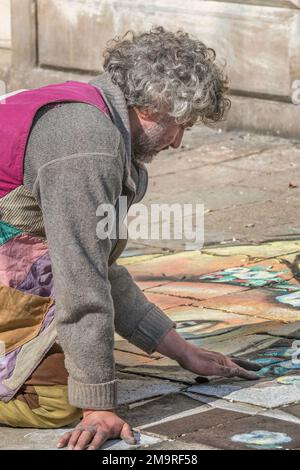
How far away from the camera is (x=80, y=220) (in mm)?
3703

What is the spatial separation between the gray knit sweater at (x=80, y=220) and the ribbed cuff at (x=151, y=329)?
1.78 ft

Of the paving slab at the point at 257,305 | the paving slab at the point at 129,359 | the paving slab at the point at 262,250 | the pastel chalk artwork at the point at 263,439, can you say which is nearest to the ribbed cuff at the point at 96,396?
the pastel chalk artwork at the point at 263,439

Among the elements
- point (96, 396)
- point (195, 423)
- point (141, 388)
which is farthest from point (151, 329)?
point (96, 396)

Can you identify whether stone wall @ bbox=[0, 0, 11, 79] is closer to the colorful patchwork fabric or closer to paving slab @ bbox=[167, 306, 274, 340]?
paving slab @ bbox=[167, 306, 274, 340]

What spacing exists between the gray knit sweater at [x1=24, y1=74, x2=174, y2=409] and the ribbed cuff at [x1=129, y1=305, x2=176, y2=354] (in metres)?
0.54

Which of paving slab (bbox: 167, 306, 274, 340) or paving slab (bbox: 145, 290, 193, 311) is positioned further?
paving slab (bbox: 145, 290, 193, 311)

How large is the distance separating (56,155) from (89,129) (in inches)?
4.8

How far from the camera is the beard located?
12.9ft

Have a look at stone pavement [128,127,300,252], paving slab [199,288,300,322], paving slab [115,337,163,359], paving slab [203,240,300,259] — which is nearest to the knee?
paving slab [115,337,163,359]

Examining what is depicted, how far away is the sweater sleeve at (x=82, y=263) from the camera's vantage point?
12.1ft

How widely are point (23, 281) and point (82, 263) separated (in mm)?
401

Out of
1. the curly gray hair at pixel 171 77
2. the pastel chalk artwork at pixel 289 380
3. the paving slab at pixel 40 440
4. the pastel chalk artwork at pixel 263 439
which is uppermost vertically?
the curly gray hair at pixel 171 77

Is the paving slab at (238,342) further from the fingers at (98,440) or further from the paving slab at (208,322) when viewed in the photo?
the fingers at (98,440)

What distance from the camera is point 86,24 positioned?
1009cm
